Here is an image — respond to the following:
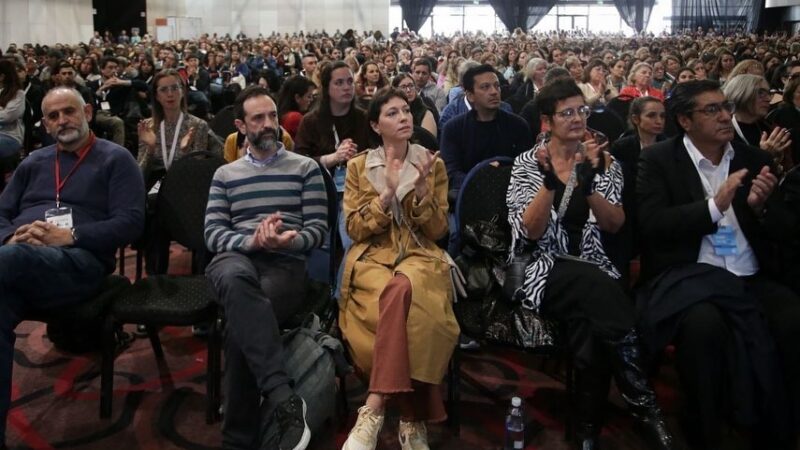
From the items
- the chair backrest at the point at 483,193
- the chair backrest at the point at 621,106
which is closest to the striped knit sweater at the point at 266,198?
the chair backrest at the point at 483,193

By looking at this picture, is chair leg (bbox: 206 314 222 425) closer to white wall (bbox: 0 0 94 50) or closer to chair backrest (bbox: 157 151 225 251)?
chair backrest (bbox: 157 151 225 251)

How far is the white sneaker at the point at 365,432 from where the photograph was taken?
2.57 m

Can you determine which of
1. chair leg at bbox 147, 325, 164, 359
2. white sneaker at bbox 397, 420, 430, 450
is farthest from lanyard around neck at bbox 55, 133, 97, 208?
white sneaker at bbox 397, 420, 430, 450

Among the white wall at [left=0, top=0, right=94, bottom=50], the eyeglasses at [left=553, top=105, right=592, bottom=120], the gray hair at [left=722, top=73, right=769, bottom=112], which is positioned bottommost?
the eyeglasses at [left=553, top=105, right=592, bottom=120]

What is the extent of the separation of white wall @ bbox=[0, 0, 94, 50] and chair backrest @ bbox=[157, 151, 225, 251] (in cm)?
2013

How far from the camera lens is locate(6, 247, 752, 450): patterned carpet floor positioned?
2.84 m

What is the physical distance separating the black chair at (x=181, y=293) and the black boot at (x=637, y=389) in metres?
1.65

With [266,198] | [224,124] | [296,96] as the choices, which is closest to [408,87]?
[296,96]

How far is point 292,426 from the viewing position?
8.36 feet

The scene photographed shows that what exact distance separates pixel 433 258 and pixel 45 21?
2313 centimetres

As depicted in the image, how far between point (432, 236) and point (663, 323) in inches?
39.7

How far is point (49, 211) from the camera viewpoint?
10.2 feet

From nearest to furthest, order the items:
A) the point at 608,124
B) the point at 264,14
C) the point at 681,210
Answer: the point at 681,210, the point at 608,124, the point at 264,14

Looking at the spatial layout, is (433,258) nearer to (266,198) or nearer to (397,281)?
(397,281)
